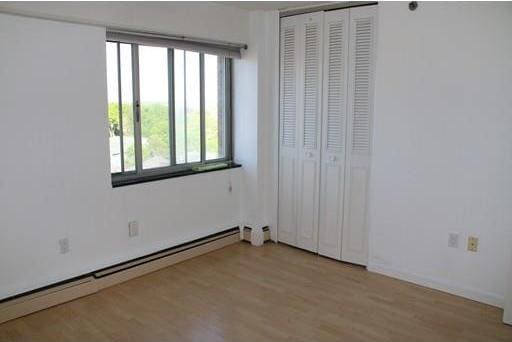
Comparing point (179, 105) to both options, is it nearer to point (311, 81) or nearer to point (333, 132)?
point (311, 81)

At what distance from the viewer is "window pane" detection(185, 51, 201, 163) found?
4078 millimetres

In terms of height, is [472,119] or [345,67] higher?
[345,67]

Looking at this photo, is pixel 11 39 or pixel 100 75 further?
pixel 100 75

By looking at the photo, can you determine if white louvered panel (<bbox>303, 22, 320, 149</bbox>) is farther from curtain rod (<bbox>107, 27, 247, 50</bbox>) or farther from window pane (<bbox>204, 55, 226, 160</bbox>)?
window pane (<bbox>204, 55, 226, 160</bbox>)

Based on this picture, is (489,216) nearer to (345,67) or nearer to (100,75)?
(345,67)

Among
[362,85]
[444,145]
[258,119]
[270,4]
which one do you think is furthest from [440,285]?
[270,4]

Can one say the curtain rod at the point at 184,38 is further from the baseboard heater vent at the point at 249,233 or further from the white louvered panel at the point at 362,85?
the baseboard heater vent at the point at 249,233

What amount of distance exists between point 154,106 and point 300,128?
53.8 inches

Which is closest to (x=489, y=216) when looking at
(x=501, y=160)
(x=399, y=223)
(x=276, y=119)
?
(x=501, y=160)

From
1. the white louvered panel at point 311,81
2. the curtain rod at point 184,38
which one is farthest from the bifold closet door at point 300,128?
the curtain rod at point 184,38

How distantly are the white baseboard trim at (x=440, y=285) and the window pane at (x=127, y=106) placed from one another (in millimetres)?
2268

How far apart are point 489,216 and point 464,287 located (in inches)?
23.3

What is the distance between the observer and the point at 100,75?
3273 millimetres

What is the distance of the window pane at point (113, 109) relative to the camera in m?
3.43
